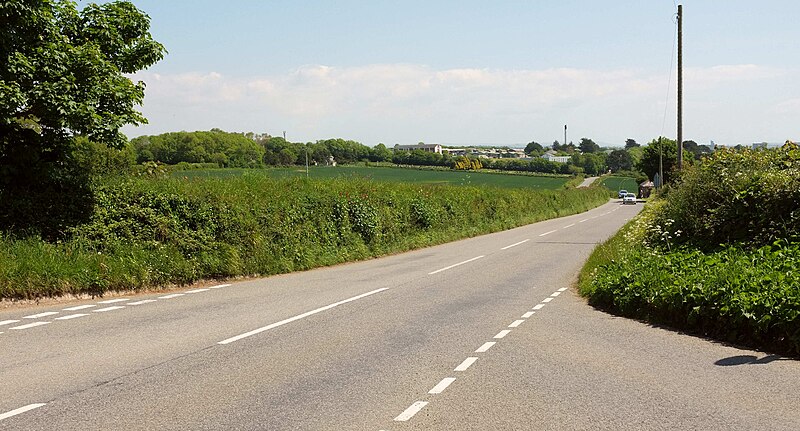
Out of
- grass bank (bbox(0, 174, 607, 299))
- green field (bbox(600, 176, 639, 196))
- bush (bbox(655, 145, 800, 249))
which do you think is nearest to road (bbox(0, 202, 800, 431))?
grass bank (bbox(0, 174, 607, 299))

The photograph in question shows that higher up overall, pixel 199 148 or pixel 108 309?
pixel 199 148

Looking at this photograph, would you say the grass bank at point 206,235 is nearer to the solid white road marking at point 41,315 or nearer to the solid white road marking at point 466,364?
the solid white road marking at point 41,315

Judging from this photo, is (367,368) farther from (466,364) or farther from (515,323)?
(515,323)

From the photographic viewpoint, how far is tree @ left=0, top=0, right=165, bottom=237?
45.5 feet

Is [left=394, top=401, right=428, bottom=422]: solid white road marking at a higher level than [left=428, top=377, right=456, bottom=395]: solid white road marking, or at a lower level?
higher

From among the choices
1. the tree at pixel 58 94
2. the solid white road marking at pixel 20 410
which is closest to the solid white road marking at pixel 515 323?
the solid white road marking at pixel 20 410

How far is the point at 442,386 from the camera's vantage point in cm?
755

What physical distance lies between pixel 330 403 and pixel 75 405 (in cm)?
230

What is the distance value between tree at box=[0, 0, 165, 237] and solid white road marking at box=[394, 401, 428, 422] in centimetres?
1031

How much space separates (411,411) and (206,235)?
40.4 ft

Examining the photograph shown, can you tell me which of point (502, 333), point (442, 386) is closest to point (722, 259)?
point (502, 333)

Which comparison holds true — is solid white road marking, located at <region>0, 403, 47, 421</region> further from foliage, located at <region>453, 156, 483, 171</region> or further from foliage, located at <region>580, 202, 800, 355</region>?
foliage, located at <region>453, 156, 483, 171</region>

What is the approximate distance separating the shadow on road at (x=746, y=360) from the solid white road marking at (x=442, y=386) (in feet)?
11.5

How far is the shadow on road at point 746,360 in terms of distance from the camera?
Result: 8969 millimetres
